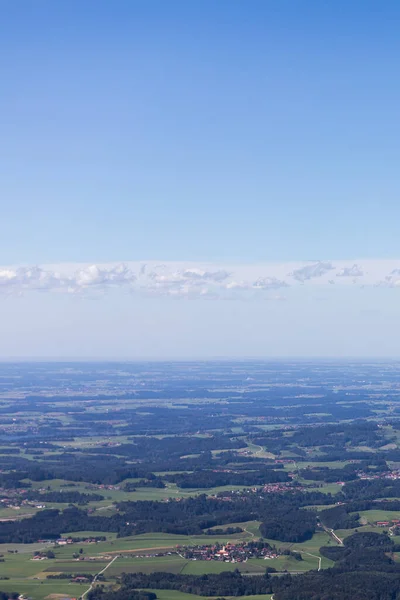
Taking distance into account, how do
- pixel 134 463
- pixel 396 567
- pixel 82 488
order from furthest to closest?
pixel 134 463 → pixel 82 488 → pixel 396 567

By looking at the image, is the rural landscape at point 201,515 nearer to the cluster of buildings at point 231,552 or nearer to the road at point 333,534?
the cluster of buildings at point 231,552

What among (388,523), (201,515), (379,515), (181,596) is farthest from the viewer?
(201,515)

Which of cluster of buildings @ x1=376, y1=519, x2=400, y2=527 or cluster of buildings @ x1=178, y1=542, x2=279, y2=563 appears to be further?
cluster of buildings @ x1=376, y1=519, x2=400, y2=527

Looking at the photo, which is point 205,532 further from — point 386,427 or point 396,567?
point 386,427

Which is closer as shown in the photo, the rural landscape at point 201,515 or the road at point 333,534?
the rural landscape at point 201,515

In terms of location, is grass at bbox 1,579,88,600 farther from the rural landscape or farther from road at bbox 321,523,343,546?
road at bbox 321,523,343,546

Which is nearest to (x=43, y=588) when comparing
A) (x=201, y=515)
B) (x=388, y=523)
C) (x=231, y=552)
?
(x=231, y=552)

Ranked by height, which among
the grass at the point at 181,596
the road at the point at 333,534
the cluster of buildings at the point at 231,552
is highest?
the cluster of buildings at the point at 231,552

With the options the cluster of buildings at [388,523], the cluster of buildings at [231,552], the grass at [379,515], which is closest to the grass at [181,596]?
the cluster of buildings at [231,552]

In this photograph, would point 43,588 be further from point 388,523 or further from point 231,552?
point 388,523

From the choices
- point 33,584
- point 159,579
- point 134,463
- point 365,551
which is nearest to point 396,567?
point 365,551

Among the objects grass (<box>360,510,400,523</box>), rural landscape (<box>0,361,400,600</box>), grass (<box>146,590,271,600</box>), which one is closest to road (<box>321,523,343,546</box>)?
rural landscape (<box>0,361,400,600</box>)
